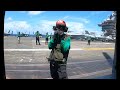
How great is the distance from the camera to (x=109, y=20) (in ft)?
15.0

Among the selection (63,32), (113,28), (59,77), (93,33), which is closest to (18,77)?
(59,77)

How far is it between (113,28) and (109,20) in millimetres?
152

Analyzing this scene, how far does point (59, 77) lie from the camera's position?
479 cm
